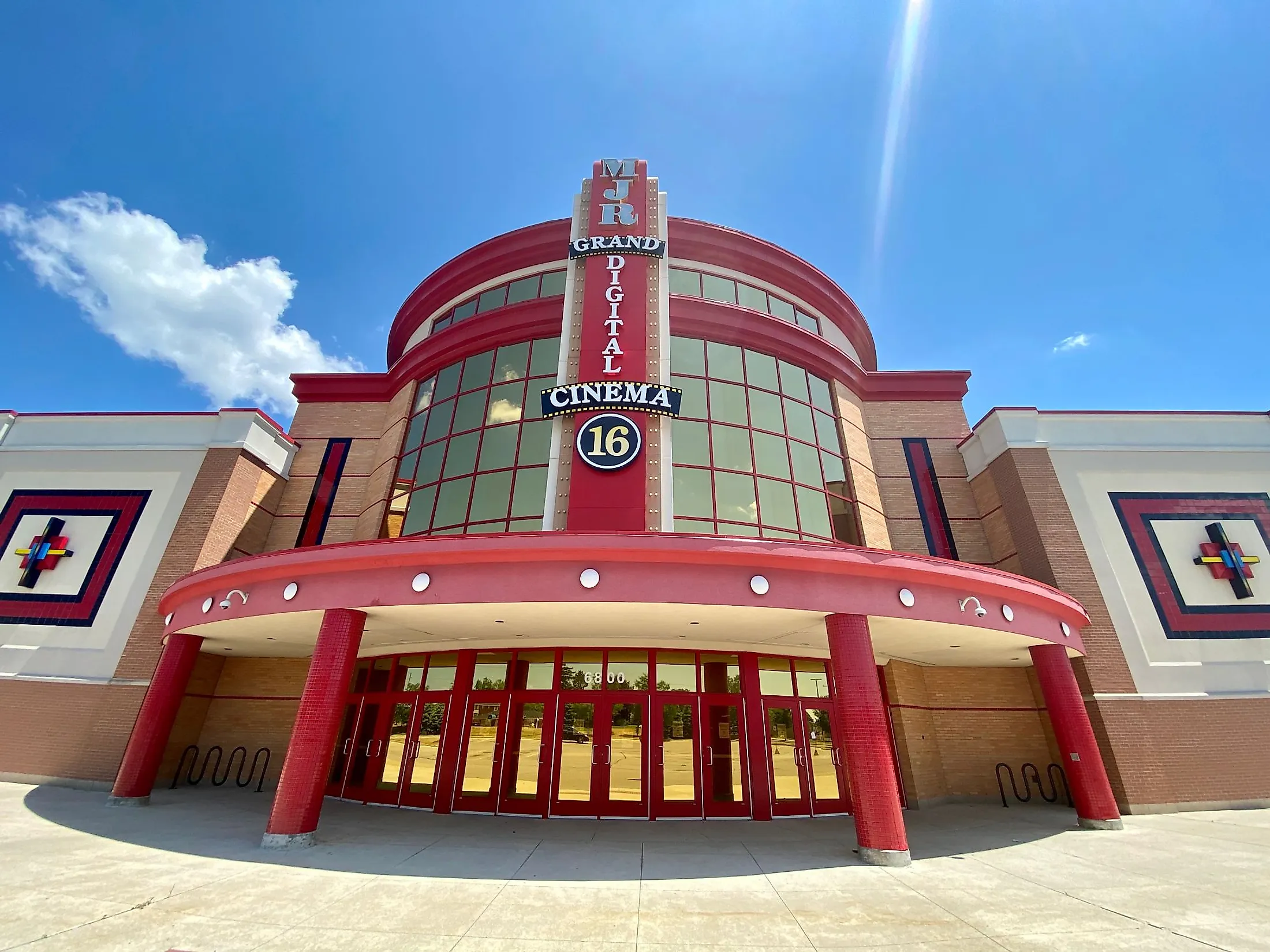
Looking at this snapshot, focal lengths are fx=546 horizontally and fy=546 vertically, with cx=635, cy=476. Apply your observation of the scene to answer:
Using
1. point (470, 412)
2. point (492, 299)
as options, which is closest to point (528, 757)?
point (470, 412)

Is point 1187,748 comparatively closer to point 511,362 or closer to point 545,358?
point 545,358

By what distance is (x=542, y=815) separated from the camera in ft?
39.5

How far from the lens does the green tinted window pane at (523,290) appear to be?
764 inches

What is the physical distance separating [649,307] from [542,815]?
13824mm

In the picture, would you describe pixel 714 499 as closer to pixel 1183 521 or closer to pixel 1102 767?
pixel 1102 767

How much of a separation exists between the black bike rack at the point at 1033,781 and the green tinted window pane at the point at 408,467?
794 inches

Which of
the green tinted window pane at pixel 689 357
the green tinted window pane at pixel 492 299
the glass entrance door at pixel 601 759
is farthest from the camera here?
the green tinted window pane at pixel 492 299

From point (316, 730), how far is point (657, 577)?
631cm

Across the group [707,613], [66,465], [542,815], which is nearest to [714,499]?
[707,613]

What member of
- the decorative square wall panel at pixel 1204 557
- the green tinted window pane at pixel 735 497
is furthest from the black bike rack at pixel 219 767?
the decorative square wall panel at pixel 1204 557

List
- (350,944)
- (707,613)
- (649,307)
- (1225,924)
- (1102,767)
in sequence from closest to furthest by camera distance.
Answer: (350,944), (1225,924), (707,613), (1102,767), (649,307)

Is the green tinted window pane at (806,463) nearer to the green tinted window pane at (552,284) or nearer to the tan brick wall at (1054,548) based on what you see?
the tan brick wall at (1054,548)

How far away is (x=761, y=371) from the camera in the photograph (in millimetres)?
18562

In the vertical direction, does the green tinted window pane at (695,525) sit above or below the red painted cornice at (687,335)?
below
